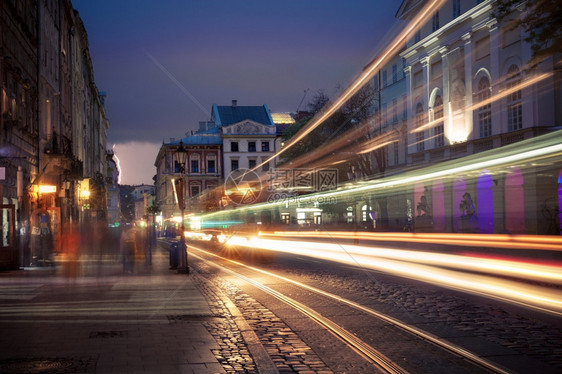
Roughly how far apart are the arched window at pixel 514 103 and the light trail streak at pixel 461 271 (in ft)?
50.7

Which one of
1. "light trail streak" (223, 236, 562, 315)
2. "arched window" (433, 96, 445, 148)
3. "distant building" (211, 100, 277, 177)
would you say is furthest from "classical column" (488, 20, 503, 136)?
"distant building" (211, 100, 277, 177)

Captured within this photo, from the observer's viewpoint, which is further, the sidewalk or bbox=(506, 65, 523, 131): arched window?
bbox=(506, 65, 523, 131): arched window

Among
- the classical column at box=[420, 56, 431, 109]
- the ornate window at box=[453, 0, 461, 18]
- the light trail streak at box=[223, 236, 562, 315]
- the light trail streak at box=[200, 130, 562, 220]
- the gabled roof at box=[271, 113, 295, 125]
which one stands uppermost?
the gabled roof at box=[271, 113, 295, 125]

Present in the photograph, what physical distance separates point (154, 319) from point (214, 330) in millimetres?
1381

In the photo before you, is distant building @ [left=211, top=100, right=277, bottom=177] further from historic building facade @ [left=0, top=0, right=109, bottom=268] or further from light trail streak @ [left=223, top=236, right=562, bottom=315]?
light trail streak @ [left=223, top=236, right=562, bottom=315]

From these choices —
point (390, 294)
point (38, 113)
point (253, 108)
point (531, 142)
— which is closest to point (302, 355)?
point (390, 294)

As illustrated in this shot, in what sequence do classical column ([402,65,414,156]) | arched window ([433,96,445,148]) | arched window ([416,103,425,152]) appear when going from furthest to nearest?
classical column ([402,65,414,156]), arched window ([416,103,425,152]), arched window ([433,96,445,148])

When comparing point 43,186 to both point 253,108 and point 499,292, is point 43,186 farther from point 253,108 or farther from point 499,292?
point 253,108

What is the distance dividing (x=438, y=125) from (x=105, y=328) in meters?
40.7

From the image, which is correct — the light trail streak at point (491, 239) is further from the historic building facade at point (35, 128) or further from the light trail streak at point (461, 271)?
the historic building facade at point (35, 128)

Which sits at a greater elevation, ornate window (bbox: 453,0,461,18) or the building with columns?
ornate window (bbox: 453,0,461,18)

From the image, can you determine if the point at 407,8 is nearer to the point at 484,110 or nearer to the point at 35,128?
the point at 484,110

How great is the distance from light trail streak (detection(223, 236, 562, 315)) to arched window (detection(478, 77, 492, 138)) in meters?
17.5

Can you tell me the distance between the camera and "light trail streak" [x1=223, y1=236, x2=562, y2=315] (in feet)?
42.7
